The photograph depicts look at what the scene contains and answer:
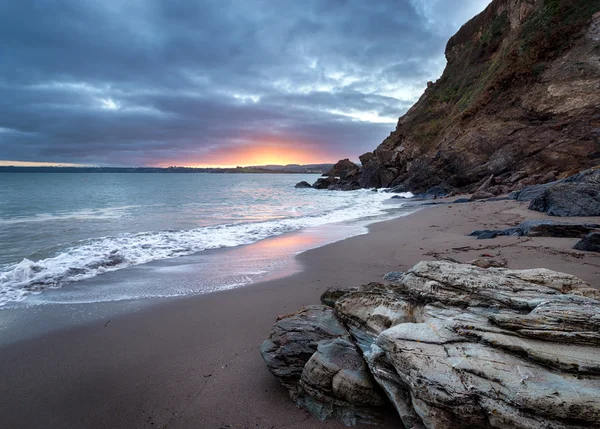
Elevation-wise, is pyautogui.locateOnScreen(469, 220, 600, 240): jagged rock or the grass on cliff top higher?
the grass on cliff top

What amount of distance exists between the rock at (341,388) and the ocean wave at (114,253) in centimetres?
610

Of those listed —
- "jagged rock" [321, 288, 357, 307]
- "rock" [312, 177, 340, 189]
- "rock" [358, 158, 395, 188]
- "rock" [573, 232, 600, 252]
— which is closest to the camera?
"jagged rock" [321, 288, 357, 307]

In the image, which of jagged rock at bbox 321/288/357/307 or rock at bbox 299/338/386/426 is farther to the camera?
jagged rock at bbox 321/288/357/307

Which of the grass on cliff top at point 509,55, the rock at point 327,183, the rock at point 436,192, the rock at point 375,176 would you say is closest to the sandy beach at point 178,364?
the rock at point 436,192

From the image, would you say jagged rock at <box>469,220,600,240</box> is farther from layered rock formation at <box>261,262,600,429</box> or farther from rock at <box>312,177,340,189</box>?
rock at <box>312,177,340,189</box>

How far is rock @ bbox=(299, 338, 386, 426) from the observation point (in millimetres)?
2715

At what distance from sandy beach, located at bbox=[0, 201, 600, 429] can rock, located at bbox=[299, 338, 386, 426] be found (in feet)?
0.42

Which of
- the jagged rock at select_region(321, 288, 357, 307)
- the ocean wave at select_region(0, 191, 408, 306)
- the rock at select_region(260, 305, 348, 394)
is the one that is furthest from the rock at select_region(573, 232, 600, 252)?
the ocean wave at select_region(0, 191, 408, 306)

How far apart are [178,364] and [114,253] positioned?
6759 mm

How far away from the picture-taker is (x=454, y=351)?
2381mm

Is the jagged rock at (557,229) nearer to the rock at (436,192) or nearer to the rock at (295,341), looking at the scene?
the rock at (295,341)

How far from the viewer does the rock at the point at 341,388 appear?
2715mm

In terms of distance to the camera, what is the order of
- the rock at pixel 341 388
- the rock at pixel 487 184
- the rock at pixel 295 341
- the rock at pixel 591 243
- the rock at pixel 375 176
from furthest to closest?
the rock at pixel 375 176 → the rock at pixel 487 184 → the rock at pixel 591 243 → the rock at pixel 295 341 → the rock at pixel 341 388

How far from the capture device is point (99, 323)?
15.6 feet
